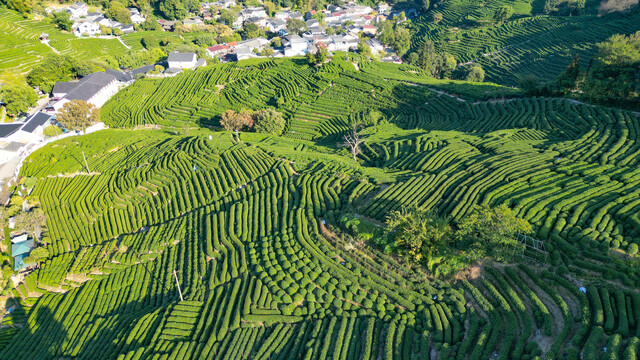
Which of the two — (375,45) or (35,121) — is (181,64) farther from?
(375,45)

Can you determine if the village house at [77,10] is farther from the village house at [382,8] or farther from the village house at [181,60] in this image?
the village house at [382,8]

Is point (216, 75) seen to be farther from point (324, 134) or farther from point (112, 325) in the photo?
point (112, 325)

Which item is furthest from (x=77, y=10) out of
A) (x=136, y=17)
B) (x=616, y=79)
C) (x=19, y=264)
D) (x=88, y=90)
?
(x=616, y=79)

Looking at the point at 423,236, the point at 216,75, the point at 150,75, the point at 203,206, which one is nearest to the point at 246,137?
the point at 203,206

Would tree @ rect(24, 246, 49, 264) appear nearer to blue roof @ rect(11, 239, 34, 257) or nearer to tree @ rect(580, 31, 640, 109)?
blue roof @ rect(11, 239, 34, 257)

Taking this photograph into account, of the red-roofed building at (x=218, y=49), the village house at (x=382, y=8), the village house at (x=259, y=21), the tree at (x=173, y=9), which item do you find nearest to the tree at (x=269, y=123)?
the red-roofed building at (x=218, y=49)

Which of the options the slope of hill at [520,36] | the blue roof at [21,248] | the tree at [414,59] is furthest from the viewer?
the tree at [414,59]
